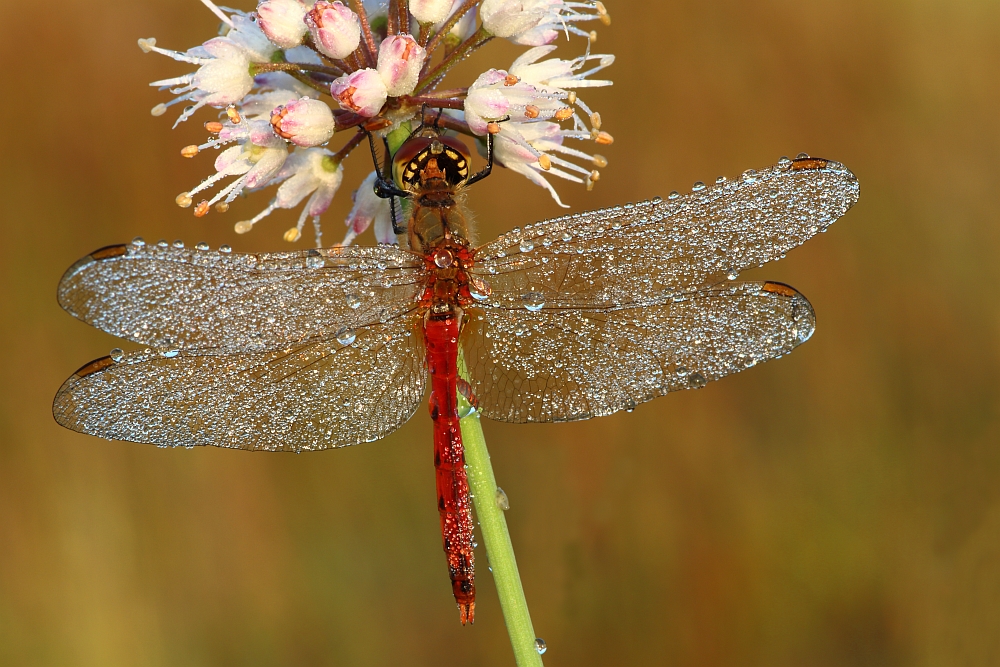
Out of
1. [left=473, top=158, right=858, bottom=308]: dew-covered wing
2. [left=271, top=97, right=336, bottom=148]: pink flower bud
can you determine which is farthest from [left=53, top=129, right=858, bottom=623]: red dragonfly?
[left=271, top=97, right=336, bottom=148]: pink flower bud

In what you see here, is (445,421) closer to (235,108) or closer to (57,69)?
(235,108)

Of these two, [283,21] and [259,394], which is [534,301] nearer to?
[259,394]

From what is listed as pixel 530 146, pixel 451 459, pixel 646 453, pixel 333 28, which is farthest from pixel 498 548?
pixel 646 453

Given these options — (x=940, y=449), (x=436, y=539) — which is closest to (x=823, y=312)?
(x=940, y=449)

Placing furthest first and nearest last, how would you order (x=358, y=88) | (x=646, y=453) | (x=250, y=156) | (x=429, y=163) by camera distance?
(x=646, y=453)
(x=250, y=156)
(x=429, y=163)
(x=358, y=88)

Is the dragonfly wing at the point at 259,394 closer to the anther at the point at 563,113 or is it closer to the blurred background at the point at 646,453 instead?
the anther at the point at 563,113

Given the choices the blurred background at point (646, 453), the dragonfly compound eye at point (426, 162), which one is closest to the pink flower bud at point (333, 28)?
the dragonfly compound eye at point (426, 162)
